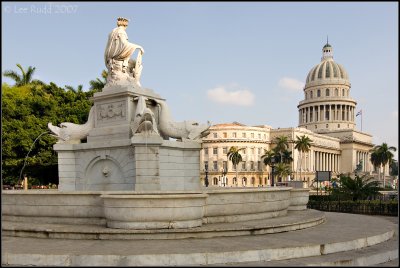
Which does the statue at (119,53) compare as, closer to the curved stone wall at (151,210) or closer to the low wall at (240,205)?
the low wall at (240,205)

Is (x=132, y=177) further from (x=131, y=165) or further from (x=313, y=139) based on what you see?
(x=313, y=139)

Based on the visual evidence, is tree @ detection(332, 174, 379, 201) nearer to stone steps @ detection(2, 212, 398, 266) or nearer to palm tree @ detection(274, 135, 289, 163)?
stone steps @ detection(2, 212, 398, 266)

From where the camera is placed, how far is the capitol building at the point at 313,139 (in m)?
109

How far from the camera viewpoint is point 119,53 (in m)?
16.0

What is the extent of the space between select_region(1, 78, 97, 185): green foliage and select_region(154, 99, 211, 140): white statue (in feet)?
71.2

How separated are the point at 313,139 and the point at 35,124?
99.7 meters

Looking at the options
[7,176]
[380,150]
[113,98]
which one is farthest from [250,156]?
[113,98]

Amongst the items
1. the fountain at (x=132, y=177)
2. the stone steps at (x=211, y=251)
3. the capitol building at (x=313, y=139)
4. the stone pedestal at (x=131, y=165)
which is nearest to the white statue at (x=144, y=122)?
the fountain at (x=132, y=177)

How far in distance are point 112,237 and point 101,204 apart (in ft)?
4.81

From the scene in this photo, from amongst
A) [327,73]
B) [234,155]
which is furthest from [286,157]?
[327,73]

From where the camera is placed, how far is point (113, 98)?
1561 centimetres

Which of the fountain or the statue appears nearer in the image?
the fountain

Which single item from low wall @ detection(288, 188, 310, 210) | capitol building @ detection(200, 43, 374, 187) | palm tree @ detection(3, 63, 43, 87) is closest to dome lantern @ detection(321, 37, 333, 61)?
capitol building @ detection(200, 43, 374, 187)

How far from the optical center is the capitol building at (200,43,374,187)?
109m
